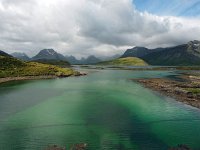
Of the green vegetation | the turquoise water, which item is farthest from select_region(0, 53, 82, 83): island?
the turquoise water

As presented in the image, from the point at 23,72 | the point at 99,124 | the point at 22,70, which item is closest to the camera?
the point at 99,124

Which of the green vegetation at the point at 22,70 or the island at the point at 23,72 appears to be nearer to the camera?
the island at the point at 23,72

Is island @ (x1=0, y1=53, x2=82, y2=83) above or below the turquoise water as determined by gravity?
→ above

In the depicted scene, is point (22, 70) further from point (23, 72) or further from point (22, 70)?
point (23, 72)

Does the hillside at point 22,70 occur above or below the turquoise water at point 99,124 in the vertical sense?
above

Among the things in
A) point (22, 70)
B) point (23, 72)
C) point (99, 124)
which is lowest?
point (99, 124)

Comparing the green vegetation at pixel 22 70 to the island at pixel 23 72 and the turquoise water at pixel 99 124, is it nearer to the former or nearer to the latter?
the island at pixel 23 72

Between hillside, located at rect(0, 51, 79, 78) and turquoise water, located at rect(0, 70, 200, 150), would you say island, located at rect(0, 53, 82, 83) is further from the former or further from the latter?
turquoise water, located at rect(0, 70, 200, 150)

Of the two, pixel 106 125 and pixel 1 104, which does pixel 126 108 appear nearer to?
pixel 106 125

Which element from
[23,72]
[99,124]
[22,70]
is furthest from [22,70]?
[99,124]

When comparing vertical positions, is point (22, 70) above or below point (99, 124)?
above

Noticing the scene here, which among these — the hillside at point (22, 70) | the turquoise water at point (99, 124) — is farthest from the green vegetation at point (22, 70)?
the turquoise water at point (99, 124)

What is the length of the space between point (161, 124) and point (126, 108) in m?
17.7

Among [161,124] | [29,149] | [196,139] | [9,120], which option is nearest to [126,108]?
[161,124]
